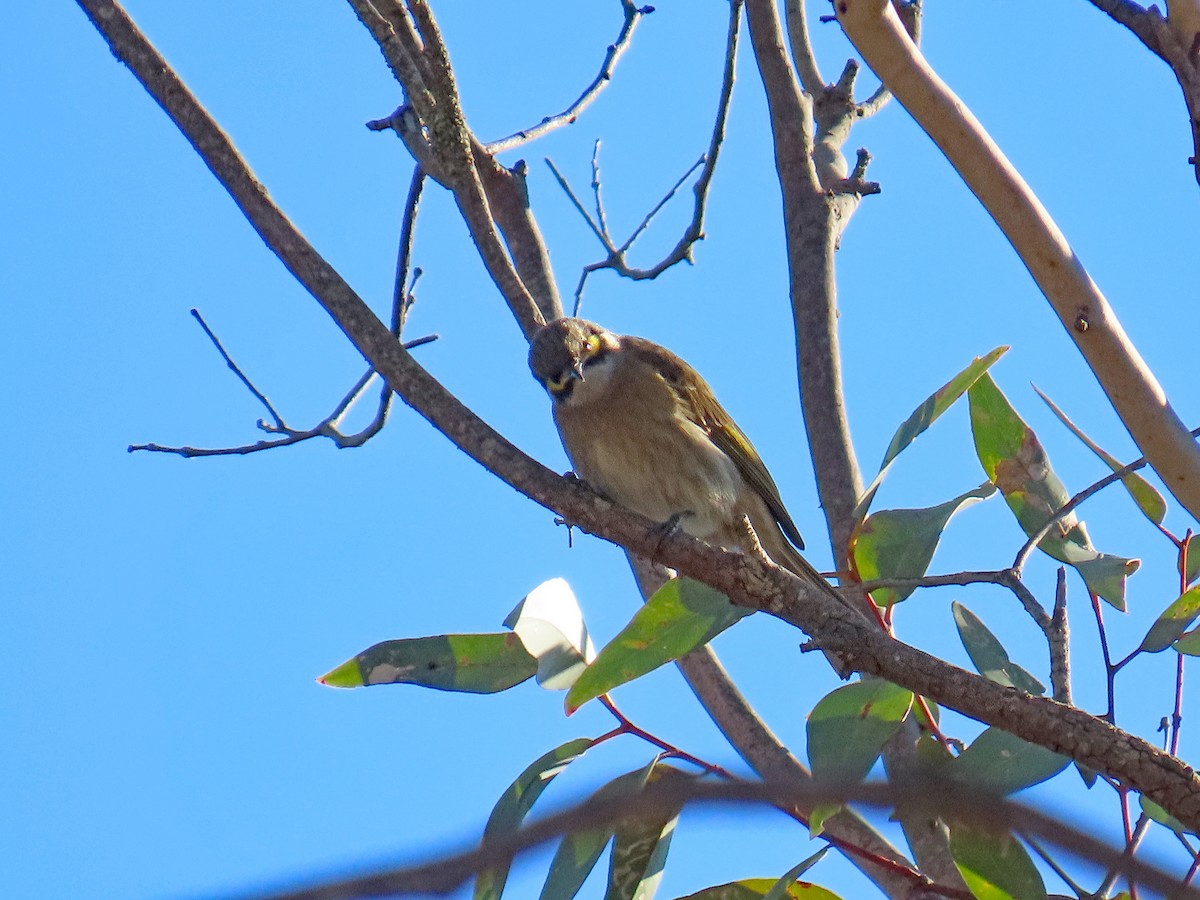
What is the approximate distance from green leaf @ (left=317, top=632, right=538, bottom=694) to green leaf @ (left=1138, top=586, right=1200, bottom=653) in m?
1.24

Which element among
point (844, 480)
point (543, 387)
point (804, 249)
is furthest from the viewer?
point (543, 387)

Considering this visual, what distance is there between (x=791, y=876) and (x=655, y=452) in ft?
8.65

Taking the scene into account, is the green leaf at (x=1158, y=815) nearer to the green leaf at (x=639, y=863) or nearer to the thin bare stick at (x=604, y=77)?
the green leaf at (x=639, y=863)

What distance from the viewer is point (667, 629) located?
2.49 metres

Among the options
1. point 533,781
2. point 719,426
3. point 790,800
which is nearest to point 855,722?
point 533,781

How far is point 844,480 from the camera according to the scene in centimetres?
379

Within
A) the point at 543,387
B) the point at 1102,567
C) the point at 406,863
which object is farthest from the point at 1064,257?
the point at 543,387

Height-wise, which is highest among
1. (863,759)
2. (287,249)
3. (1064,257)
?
(287,249)

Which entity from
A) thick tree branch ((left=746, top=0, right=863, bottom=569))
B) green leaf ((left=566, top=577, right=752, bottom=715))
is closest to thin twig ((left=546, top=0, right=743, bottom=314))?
thick tree branch ((left=746, top=0, right=863, bottom=569))

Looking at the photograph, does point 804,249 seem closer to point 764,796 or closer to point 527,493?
point 527,493

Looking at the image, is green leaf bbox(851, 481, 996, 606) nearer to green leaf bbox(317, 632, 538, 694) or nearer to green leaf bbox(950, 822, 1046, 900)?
green leaf bbox(950, 822, 1046, 900)

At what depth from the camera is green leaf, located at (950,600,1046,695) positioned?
8.82 feet

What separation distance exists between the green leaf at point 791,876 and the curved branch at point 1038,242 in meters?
0.90

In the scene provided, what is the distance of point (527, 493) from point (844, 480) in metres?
1.61
